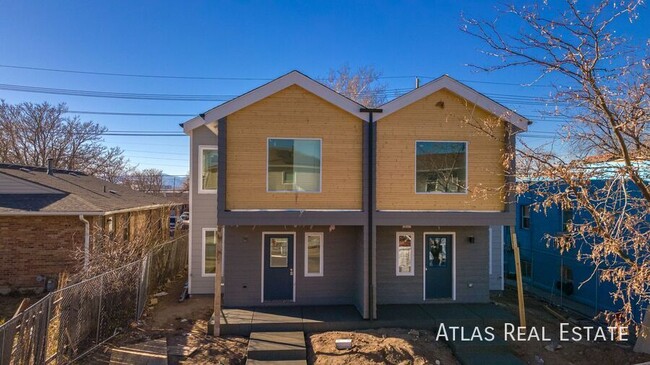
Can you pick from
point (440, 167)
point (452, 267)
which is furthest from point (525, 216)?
point (440, 167)

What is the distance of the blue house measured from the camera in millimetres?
11609

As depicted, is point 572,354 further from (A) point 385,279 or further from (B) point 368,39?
(B) point 368,39

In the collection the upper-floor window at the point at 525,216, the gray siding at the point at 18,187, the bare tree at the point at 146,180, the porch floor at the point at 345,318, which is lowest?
the porch floor at the point at 345,318

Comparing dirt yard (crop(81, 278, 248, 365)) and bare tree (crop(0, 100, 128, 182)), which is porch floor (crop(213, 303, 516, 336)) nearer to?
dirt yard (crop(81, 278, 248, 365))

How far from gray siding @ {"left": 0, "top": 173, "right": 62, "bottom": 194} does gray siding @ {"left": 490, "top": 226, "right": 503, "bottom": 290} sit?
592 inches

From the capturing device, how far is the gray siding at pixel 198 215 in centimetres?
1151

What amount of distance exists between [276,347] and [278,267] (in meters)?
2.77

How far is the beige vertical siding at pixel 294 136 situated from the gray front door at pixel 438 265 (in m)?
2.76

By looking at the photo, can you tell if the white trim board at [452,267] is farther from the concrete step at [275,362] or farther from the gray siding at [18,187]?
the gray siding at [18,187]

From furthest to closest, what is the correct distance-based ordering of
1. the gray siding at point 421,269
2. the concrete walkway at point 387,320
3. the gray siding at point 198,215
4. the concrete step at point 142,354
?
the gray siding at point 198,215
the gray siding at point 421,269
the concrete walkway at point 387,320
the concrete step at point 142,354

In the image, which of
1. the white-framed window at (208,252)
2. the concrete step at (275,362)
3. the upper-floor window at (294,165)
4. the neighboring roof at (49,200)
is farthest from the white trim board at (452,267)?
the neighboring roof at (49,200)

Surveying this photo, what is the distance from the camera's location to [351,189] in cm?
937

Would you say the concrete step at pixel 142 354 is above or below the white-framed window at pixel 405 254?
below

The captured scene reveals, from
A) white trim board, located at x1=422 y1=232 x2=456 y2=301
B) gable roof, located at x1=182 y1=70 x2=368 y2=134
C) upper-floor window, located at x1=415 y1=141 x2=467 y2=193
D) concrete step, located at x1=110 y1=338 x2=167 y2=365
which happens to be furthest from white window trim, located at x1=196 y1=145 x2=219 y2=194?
white trim board, located at x1=422 y1=232 x2=456 y2=301
